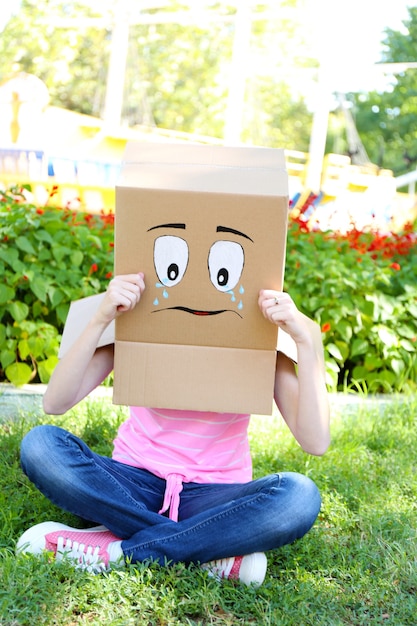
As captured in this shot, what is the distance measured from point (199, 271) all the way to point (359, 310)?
2.11 meters

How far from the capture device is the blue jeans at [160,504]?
5.86 ft

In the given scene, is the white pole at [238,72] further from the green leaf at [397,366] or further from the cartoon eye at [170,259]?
the cartoon eye at [170,259]

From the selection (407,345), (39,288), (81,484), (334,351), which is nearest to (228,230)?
(81,484)

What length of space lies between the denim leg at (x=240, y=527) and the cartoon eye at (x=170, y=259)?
52 centimetres

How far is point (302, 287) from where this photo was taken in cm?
369

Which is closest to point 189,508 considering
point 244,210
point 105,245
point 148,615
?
point 148,615

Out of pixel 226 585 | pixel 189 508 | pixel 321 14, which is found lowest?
pixel 226 585

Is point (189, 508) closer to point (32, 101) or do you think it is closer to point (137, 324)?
point (137, 324)

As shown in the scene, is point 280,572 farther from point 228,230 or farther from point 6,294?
point 6,294

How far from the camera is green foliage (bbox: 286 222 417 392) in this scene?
11.9ft

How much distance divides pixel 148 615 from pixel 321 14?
9910 mm

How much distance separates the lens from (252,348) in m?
1.77

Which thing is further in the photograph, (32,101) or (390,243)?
(32,101)

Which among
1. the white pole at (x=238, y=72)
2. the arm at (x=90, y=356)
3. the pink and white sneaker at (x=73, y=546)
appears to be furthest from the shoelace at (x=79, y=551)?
the white pole at (x=238, y=72)
